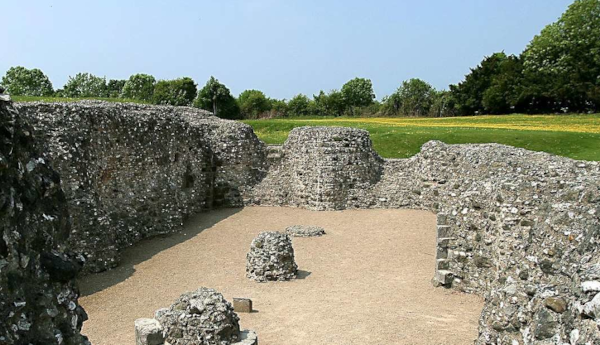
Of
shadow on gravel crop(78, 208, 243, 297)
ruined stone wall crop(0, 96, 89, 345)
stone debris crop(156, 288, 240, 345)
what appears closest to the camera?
ruined stone wall crop(0, 96, 89, 345)

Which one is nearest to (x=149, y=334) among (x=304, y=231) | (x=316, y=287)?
(x=316, y=287)

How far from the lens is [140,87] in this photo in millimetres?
54281

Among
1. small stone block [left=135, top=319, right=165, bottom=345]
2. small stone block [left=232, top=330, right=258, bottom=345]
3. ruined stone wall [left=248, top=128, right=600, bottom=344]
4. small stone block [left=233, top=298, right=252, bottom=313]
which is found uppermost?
ruined stone wall [left=248, top=128, right=600, bottom=344]

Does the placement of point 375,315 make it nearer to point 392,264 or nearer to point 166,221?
point 392,264

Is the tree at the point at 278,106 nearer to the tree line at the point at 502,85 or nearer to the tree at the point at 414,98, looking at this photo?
the tree line at the point at 502,85

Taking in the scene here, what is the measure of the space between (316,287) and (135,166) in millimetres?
6661

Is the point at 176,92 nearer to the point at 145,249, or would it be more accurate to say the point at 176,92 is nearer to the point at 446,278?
the point at 145,249

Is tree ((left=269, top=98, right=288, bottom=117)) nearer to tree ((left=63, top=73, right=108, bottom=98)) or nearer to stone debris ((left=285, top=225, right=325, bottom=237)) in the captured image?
tree ((left=63, top=73, right=108, bottom=98))

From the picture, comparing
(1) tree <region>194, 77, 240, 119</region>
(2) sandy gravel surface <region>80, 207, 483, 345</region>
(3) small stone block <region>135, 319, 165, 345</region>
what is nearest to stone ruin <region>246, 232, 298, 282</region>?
(2) sandy gravel surface <region>80, 207, 483, 345</region>

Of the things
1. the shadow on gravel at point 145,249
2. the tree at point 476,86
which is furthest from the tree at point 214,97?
the shadow on gravel at point 145,249

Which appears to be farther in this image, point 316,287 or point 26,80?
point 26,80

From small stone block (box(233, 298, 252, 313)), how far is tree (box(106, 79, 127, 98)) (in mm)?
46621

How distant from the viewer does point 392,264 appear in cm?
1298

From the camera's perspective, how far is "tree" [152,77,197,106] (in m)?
49.3
